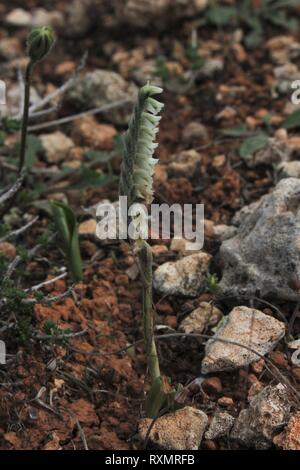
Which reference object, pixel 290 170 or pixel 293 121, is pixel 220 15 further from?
pixel 290 170

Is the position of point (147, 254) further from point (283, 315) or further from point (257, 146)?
point (257, 146)

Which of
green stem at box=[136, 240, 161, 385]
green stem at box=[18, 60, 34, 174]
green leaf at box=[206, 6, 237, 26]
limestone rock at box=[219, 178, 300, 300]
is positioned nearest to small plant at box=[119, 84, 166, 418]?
green stem at box=[136, 240, 161, 385]

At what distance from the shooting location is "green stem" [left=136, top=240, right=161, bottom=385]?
86.6 inches

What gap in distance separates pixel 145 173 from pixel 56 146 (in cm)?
149

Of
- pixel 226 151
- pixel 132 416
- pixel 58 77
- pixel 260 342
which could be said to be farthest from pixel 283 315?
pixel 58 77

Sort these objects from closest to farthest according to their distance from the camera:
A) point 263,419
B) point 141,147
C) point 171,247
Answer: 1. point 141,147
2. point 263,419
3. point 171,247

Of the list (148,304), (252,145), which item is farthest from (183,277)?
(252,145)

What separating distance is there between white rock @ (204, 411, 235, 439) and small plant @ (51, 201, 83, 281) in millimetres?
694

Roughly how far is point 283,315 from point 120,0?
217 cm

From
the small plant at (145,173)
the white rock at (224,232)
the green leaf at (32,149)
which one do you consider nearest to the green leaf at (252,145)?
the white rock at (224,232)

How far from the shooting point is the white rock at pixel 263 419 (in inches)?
86.4

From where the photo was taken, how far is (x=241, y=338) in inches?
95.7

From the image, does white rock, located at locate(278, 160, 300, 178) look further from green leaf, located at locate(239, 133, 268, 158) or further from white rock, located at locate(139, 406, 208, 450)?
white rock, located at locate(139, 406, 208, 450)

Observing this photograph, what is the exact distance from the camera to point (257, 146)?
3.28 m
